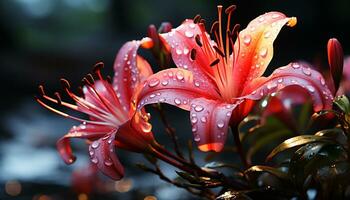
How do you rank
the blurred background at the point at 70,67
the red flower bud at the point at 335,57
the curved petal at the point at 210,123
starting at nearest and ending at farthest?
the curved petal at the point at 210,123 → the red flower bud at the point at 335,57 → the blurred background at the point at 70,67

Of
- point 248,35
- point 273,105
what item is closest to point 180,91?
point 248,35

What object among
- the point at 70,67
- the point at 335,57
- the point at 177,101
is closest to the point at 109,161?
the point at 177,101

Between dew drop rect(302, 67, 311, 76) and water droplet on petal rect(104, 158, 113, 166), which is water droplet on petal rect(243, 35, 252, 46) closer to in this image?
dew drop rect(302, 67, 311, 76)

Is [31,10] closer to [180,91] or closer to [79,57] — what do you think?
[79,57]

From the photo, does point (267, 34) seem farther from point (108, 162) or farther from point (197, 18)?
point (108, 162)

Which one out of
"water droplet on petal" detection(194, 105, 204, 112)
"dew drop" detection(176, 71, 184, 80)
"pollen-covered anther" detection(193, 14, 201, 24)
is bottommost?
"water droplet on petal" detection(194, 105, 204, 112)

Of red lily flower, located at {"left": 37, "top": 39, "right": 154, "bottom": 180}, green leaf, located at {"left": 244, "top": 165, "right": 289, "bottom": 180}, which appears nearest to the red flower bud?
green leaf, located at {"left": 244, "top": 165, "right": 289, "bottom": 180}

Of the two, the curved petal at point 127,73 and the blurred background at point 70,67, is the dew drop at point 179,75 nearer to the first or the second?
the curved petal at point 127,73

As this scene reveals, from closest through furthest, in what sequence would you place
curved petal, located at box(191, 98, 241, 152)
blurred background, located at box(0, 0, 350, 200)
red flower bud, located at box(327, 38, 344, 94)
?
curved petal, located at box(191, 98, 241, 152), red flower bud, located at box(327, 38, 344, 94), blurred background, located at box(0, 0, 350, 200)

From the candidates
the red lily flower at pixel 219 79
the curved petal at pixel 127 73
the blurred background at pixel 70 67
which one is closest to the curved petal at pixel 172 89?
the red lily flower at pixel 219 79
